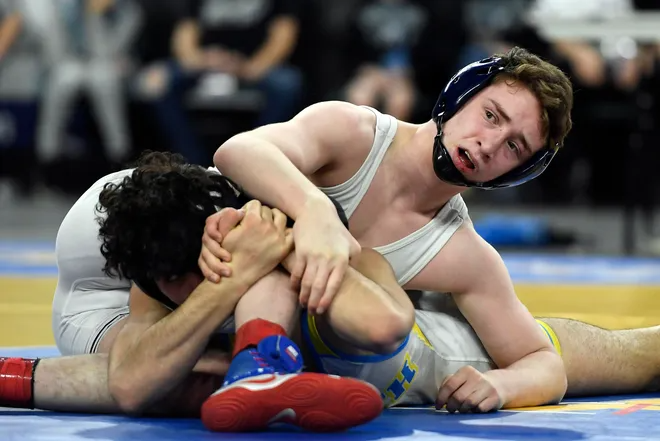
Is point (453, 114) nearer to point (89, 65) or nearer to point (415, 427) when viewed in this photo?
point (415, 427)

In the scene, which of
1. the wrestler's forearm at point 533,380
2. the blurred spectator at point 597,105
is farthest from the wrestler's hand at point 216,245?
the blurred spectator at point 597,105

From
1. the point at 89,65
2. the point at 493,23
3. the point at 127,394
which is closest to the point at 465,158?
the point at 127,394

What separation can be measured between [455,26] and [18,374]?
8.75 m

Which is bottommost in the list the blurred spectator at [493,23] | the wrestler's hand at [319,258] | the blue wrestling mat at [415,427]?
the blue wrestling mat at [415,427]

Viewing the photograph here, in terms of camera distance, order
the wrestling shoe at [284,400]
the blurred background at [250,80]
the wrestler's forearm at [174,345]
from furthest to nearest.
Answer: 1. the blurred background at [250,80]
2. the wrestler's forearm at [174,345]
3. the wrestling shoe at [284,400]

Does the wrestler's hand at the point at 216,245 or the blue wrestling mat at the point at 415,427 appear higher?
the wrestler's hand at the point at 216,245

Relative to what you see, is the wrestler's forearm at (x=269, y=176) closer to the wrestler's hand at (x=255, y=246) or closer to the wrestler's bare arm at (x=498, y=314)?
the wrestler's hand at (x=255, y=246)

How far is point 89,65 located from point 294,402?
910 centimetres

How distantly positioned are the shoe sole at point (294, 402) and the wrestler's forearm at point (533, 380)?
0.59 m

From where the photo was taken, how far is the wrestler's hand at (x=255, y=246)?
2465 millimetres

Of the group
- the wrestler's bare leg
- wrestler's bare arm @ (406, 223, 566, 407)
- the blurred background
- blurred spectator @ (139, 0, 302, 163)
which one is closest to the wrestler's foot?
wrestler's bare arm @ (406, 223, 566, 407)

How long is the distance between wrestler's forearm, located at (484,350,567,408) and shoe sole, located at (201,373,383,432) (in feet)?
1.92

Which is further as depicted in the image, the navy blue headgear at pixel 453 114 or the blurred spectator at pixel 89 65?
the blurred spectator at pixel 89 65

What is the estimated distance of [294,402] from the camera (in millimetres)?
2234
